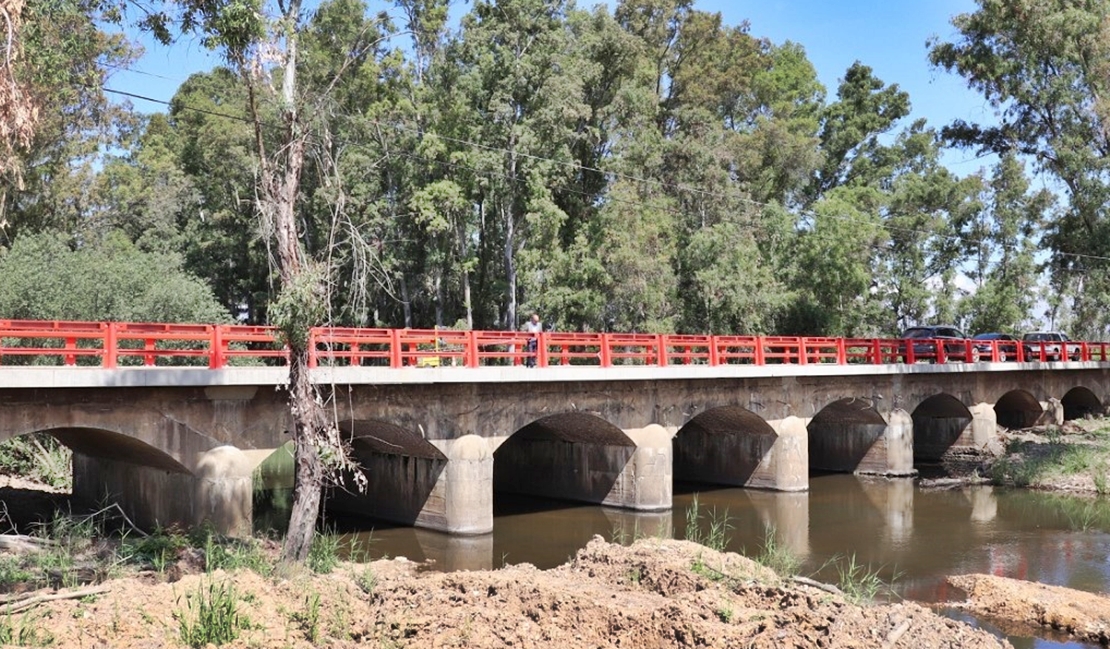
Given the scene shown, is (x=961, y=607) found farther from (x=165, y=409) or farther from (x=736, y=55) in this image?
(x=736, y=55)

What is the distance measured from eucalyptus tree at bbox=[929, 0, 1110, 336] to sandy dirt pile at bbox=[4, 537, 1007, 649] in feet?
108

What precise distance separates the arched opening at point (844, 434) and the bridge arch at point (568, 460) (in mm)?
9481

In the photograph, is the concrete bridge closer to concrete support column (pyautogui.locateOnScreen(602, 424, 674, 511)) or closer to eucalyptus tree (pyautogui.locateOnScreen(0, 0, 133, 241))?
concrete support column (pyautogui.locateOnScreen(602, 424, 674, 511))

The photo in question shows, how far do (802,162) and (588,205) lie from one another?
16.0 meters

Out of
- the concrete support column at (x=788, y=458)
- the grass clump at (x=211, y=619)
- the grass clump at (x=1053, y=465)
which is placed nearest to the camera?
the grass clump at (x=211, y=619)

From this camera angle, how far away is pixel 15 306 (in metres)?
27.1

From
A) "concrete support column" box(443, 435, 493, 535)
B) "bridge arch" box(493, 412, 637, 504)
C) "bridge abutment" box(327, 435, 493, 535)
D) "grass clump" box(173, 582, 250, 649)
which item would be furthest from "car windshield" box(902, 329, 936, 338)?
"grass clump" box(173, 582, 250, 649)

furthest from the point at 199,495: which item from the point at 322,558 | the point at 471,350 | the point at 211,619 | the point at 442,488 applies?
the point at 211,619

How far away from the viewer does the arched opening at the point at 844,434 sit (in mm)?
32375

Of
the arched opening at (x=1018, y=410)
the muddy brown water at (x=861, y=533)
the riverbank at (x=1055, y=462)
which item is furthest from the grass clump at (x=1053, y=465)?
the arched opening at (x=1018, y=410)

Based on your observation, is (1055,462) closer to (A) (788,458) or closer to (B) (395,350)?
(A) (788,458)

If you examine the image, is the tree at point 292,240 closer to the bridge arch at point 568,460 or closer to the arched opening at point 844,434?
the bridge arch at point 568,460

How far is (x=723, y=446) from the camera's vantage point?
3084 cm

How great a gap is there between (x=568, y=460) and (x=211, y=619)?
17.4m
